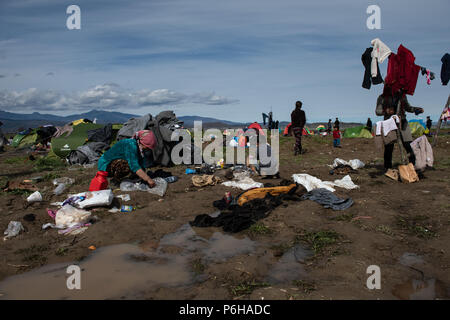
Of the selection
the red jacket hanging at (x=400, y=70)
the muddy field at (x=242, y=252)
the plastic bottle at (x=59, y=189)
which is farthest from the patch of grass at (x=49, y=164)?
the red jacket hanging at (x=400, y=70)

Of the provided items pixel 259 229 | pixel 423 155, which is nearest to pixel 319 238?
pixel 259 229

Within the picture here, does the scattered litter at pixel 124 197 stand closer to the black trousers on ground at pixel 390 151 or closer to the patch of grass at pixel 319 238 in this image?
the patch of grass at pixel 319 238

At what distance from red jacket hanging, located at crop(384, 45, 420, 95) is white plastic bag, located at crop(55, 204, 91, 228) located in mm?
6402

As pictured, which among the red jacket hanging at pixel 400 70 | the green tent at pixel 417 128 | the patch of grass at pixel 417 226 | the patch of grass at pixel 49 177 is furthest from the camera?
the green tent at pixel 417 128

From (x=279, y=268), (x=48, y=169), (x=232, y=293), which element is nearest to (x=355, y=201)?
(x=279, y=268)

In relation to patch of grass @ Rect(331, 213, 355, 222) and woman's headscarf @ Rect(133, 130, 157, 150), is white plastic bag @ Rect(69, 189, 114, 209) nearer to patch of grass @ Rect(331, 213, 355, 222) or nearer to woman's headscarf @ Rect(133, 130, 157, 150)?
woman's headscarf @ Rect(133, 130, 157, 150)

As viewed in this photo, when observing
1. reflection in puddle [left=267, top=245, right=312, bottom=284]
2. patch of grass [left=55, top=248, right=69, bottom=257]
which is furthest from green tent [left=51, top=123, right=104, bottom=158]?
reflection in puddle [left=267, top=245, right=312, bottom=284]

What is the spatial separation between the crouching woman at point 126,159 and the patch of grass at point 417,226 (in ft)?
13.6

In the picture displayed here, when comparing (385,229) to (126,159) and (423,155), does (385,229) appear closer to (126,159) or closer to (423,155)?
(423,155)

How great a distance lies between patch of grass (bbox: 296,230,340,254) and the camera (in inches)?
139

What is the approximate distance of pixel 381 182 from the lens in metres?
6.56

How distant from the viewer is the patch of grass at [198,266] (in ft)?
10.0
